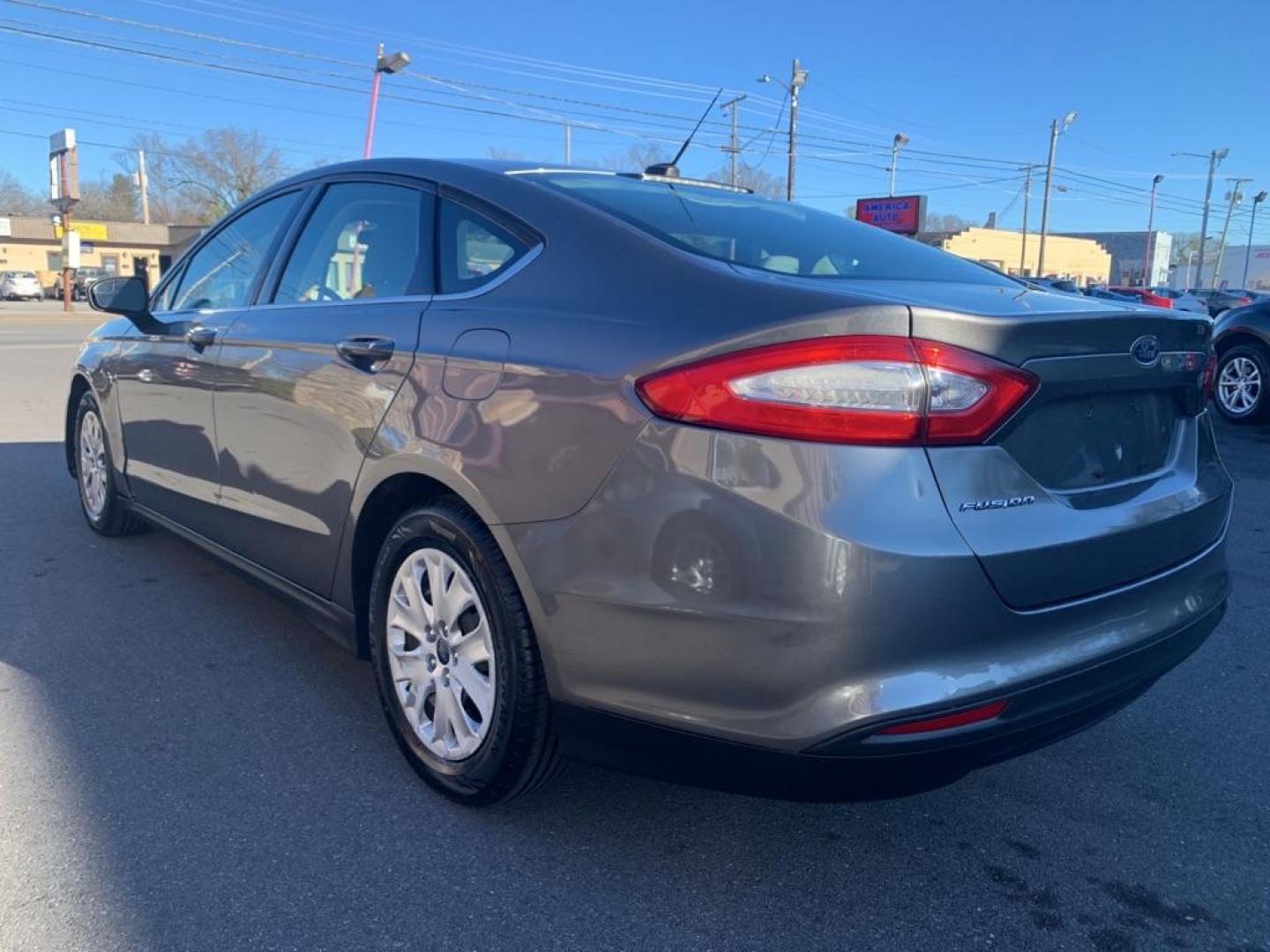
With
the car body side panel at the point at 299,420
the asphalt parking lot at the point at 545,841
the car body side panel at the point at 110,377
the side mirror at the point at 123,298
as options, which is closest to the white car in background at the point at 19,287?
the car body side panel at the point at 110,377

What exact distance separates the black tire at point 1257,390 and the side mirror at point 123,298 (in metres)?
8.57

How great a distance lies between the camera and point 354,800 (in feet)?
8.73

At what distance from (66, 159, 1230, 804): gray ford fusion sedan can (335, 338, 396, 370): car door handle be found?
0.02 metres

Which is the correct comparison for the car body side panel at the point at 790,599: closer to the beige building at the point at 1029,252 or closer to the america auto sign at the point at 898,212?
the america auto sign at the point at 898,212

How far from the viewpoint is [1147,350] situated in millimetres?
2217

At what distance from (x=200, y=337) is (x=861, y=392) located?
9.03 ft

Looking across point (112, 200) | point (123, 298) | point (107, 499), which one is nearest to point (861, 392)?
point (123, 298)

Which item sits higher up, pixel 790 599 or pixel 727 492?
pixel 727 492

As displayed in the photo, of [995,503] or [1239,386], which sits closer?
[995,503]

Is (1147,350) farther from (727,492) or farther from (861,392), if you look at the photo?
(727,492)

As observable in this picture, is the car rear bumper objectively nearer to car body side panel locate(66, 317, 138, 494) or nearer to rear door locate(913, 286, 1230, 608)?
rear door locate(913, 286, 1230, 608)

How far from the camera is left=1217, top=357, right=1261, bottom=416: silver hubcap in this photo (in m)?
9.16

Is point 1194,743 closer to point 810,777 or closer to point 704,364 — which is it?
point 810,777

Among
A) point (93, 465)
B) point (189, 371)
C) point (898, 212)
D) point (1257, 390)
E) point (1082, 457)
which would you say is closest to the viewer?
point (1082, 457)
